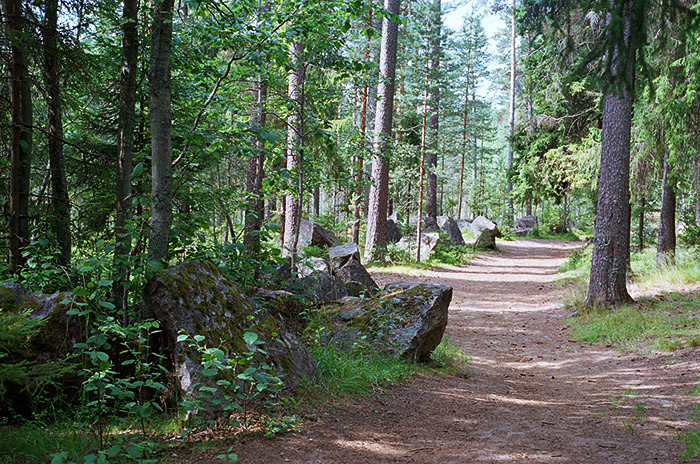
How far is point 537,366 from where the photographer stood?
704cm

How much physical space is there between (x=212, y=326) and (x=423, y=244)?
1529cm

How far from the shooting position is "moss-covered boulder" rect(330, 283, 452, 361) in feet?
19.0

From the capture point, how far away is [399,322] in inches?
235

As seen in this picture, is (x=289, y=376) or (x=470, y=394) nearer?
(x=289, y=376)

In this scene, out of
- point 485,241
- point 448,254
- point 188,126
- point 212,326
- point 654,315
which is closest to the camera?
point 212,326

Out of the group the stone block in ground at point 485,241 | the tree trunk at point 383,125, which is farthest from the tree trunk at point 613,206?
the stone block in ground at point 485,241

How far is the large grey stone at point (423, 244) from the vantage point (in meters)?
17.5

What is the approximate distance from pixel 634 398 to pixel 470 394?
175 centimetres

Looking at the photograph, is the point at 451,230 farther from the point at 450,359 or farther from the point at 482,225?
the point at 450,359

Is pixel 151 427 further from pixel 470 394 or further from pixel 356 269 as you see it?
pixel 356 269

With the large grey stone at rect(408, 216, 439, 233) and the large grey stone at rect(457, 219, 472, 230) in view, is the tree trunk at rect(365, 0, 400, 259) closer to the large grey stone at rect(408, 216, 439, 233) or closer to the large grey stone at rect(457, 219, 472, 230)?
the large grey stone at rect(408, 216, 439, 233)

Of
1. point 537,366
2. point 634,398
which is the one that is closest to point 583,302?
point 537,366

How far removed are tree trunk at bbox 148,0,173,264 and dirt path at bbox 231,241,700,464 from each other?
6.21 ft

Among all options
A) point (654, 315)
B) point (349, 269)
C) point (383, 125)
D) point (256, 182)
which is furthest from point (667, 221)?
point (256, 182)
